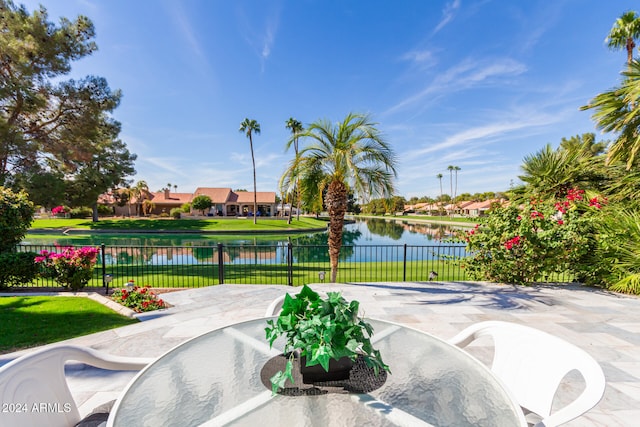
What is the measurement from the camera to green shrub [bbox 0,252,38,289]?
5660 mm

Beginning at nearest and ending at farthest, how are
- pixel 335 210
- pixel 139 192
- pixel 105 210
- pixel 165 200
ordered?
pixel 335 210, pixel 105 210, pixel 139 192, pixel 165 200

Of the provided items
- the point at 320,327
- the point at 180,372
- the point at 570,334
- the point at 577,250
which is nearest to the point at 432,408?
the point at 320,327

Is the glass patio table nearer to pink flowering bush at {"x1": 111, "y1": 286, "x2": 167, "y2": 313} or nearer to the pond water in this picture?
pink flowering bush at {"x1": 111, "y1": 286, "x2": 167, "y2": 313}

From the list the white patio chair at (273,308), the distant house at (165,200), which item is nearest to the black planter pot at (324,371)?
the white patio chair at (273,308)

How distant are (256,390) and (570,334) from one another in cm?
421

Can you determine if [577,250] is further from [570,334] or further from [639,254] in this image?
[570,334]

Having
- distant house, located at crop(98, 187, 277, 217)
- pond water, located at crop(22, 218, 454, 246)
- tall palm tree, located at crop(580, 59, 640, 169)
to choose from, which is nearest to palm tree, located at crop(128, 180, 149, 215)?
distant house, located at crop(98, 187, 277, 217)

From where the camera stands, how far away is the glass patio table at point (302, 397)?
3.47 ft

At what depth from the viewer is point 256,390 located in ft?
4.06

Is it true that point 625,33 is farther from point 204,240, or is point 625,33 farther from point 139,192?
point 139,192

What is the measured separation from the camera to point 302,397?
3.90 feet

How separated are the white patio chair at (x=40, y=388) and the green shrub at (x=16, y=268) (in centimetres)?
675

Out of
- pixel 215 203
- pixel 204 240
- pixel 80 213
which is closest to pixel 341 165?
pixel 204 240

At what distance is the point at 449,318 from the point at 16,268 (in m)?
8.95
